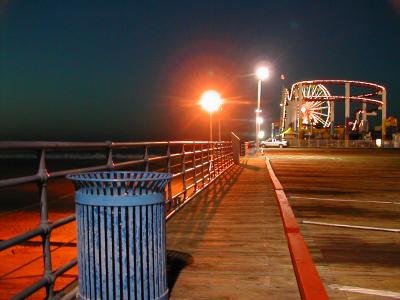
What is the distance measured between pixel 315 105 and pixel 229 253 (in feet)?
342

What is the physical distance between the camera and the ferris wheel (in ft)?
325

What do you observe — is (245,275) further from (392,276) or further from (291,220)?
(291,220)

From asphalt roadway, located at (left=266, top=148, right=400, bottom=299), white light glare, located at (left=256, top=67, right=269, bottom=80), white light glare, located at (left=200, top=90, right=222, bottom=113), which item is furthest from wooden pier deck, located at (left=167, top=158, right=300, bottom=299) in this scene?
white light glare, located at (left=256, top=67, right=269, bottom=80)

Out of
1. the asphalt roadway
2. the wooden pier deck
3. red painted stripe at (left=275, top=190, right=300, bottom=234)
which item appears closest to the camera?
the wooden pier deck

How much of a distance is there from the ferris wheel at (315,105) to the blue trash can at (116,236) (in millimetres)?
93502

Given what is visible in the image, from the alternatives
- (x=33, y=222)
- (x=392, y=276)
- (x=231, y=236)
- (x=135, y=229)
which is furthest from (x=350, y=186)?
(x=33, y=222)

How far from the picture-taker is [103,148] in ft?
15.9

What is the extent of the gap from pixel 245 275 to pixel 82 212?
2143 millimetres

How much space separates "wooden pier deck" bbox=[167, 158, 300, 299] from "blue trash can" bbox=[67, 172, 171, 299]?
1.03m

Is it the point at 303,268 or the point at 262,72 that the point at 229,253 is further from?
the point at 262,72

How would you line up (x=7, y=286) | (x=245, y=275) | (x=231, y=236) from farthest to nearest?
1. (x=7, y=286)
2. (x=231, y=236)
3. (x=245, y=275)

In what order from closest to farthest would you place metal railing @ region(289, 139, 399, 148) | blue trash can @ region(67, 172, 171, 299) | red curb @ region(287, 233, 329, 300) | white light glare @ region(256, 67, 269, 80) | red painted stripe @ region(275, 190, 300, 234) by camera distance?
blue trash can @ region(67, 172, 171, 299) < red curb @ region(287, 233, 329, 300) < red painted stripe @ region(275, 190, 300, 234) < white light glare @ region(256, 67, 269, 80) < metal railing @ region(289, 139, 399, 148)

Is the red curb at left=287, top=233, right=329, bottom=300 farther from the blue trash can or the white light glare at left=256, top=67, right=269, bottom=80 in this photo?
the white light glare at left=256, top=67, right=269, bottom=80

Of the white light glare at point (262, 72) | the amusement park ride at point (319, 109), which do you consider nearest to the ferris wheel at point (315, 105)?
the amusement park ride at point (319, 109)
